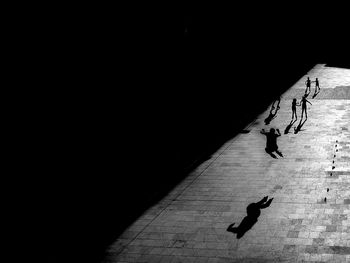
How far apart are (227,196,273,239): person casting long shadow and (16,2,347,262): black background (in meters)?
3.41

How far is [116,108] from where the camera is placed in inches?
912

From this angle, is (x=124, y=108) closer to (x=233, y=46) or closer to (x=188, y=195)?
(x=188, y=195)

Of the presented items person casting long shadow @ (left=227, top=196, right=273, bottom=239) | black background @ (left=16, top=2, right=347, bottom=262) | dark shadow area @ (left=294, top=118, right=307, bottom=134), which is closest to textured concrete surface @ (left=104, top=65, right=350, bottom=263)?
person casting long shadow @ (left=227, top=196, right=273, bottom=239)

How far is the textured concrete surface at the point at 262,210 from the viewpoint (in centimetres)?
1009

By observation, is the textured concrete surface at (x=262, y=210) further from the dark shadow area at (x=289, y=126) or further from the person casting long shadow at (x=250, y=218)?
the dark shadow area at (x=289, y=126)

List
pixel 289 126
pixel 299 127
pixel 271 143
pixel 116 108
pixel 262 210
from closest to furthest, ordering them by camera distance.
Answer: pixel 262 210, pixel 271 143, pixel 299 127, pixel 289 126, pixel 116 108

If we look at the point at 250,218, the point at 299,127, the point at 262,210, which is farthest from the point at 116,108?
the point at 250,218

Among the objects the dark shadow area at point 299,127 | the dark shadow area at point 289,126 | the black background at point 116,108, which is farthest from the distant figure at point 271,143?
the black background at point 116,108

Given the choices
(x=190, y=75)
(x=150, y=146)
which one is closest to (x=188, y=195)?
(x=150, y=146)

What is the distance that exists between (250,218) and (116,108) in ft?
44.1

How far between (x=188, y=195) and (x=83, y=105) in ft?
31.6

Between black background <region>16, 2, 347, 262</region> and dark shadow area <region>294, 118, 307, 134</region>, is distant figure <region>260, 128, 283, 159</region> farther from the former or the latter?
black background <region>16, 2, 347, 262</region>

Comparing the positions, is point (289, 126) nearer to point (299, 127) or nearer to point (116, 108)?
point (299, 127)

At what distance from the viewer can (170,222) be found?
1205cm
